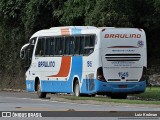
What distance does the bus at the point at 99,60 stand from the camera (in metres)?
33.0

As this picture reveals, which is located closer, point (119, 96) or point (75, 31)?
point (75, 31)

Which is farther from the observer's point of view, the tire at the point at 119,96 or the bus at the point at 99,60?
A: the tire at the point at 119,96

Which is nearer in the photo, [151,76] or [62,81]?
[62,81]

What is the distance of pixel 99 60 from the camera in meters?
32.9

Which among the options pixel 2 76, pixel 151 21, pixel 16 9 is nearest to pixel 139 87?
pixel 151 21

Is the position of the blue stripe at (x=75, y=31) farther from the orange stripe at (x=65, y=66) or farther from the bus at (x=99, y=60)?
the orange stripe at (x=65, y=66)

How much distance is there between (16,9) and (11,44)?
13.6ft

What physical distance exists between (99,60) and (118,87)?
65.3 inches

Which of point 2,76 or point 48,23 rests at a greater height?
point 48,23

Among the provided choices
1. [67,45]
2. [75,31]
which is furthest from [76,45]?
[67,45]

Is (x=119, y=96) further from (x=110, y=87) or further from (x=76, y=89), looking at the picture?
(x=76, y=89)

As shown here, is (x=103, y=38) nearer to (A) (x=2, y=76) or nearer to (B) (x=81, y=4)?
(B) (x=81, y=4)

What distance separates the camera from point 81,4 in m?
43.7

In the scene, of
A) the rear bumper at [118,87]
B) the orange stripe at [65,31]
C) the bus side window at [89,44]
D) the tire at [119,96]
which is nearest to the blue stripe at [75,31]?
the orange stripe at [65,31]
